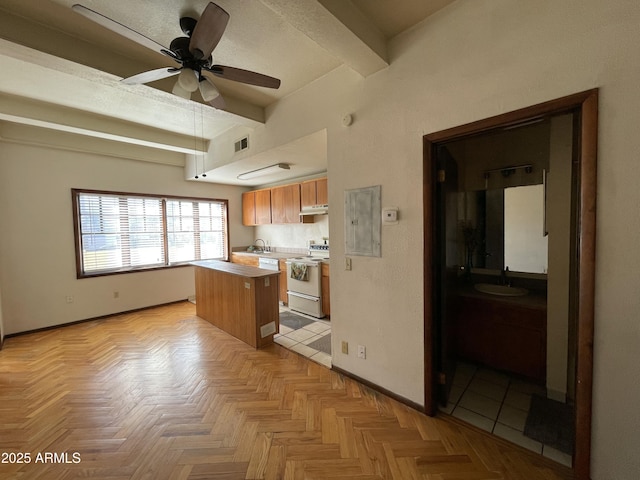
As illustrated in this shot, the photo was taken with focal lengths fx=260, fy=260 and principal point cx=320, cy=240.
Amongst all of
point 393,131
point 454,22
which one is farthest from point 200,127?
point 454,22

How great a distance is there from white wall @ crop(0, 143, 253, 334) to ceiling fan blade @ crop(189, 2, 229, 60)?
3.60m

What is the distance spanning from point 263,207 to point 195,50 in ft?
12.5

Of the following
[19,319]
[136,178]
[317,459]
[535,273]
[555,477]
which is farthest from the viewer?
[136,178]

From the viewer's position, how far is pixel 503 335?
2354 mm

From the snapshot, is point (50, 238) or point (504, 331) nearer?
point (504, 331)

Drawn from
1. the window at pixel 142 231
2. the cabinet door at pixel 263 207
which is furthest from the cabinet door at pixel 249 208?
the window at pixel 142 231

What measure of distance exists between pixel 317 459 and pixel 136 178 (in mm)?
4915

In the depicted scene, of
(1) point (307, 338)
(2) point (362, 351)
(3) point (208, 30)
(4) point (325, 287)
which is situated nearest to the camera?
(3) point (208, 30)

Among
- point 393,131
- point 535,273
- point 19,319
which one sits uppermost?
point 393,131

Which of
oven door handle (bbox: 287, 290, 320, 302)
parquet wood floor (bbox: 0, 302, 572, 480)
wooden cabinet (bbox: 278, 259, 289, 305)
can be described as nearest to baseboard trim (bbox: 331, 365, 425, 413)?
parquet wood floor (bbox: 0, 302, 572, 480)

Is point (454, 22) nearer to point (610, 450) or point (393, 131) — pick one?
point (393, 131)

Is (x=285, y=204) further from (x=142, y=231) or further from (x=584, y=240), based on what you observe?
(x=584, y=240)

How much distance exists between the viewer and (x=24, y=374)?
2.59 metres

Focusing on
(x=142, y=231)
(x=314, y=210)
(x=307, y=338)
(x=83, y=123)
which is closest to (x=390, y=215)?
(x=307, y=338)
